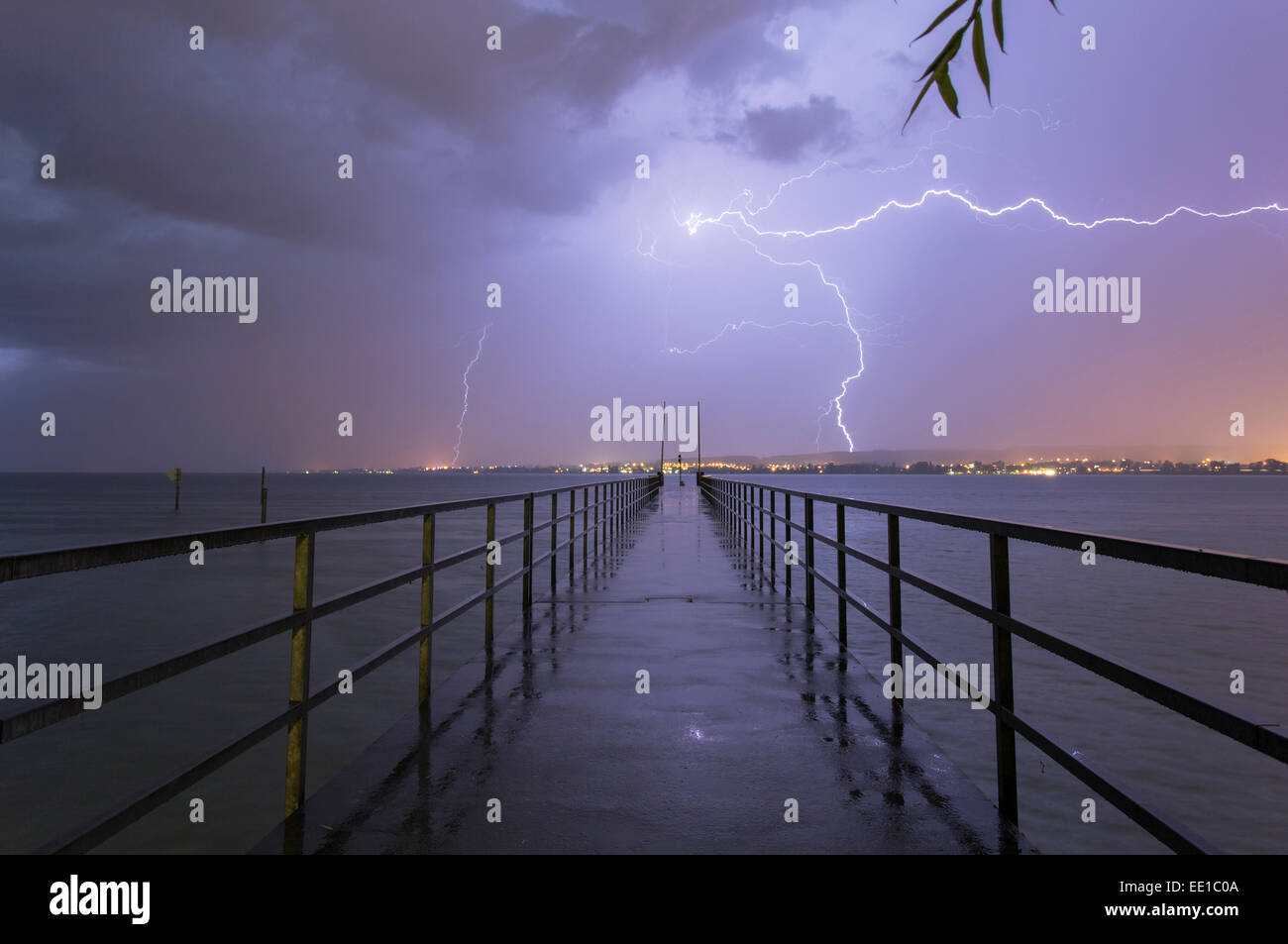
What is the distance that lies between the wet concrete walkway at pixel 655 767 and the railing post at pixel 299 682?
0.10 m

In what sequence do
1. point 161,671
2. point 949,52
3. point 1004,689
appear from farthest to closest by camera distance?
point 1004,689, point 161,671, point 949,52

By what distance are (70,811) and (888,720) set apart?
4.87 meters

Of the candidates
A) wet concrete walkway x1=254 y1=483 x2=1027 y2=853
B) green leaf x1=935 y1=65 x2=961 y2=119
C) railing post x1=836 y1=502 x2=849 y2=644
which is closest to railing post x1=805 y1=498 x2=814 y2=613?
railing post x1=836 y1=502 x2=849 y2=644

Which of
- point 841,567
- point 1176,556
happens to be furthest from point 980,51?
point 841,567

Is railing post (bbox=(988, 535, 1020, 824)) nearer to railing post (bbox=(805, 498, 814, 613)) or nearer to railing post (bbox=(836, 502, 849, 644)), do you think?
railing post (bbox=(836, 502, 849, 644))

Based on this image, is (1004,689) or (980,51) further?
(1004,689)

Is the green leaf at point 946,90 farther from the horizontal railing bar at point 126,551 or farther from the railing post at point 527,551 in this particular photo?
the railing post at point 527,551

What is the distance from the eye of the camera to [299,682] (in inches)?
105

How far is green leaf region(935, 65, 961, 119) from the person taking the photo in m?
1.10

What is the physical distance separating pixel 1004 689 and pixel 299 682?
8.38ft

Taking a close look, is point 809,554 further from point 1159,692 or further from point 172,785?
point 172,785

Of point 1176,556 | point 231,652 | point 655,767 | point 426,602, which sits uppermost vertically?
point 1176,556

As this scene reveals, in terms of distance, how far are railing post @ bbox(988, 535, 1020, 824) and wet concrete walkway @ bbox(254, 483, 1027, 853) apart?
10cm
